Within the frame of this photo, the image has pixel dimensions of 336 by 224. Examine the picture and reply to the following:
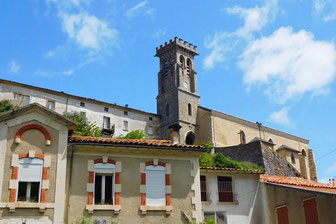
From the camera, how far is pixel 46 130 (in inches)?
702

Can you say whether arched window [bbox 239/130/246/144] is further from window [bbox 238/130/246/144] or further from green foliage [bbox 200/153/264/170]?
green foliage [bbox 200/153/264/170]

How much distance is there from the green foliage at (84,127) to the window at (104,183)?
88.9 ft

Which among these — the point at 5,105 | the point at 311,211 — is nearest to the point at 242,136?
the point at 5,105

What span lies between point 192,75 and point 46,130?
52014 mm

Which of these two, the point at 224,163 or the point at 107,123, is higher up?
the point at 107,123

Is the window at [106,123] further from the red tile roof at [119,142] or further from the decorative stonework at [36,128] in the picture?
the decorative stonework at [36,128]

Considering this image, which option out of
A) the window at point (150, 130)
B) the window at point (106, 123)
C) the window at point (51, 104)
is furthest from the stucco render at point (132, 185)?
the window at point (150, 130)

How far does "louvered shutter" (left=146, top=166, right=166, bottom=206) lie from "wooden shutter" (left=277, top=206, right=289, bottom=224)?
8532 mm

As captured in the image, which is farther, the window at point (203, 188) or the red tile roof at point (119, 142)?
the window at point (203, 188)

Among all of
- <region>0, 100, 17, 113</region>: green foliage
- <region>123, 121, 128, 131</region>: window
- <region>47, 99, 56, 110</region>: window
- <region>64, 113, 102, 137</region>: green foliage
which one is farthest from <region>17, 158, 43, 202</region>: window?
<region>123, 121, 128, 131</region>: window

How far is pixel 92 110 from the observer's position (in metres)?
55.2

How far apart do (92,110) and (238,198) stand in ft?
107

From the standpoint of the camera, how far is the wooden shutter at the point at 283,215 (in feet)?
78.8

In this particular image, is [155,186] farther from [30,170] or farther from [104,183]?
[30,170]
